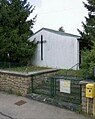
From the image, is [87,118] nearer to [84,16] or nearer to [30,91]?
[30,91]

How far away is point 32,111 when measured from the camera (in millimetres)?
9109

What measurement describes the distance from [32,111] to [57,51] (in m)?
8.52

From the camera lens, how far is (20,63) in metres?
17.6

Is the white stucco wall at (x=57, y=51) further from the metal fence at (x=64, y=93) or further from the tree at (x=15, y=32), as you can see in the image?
the metal fence at (x=64, y=93)

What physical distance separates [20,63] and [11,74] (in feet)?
16.9

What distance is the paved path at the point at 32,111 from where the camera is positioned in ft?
27.5

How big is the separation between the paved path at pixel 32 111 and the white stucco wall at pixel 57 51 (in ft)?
20.9

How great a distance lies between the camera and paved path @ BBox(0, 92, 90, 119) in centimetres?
839

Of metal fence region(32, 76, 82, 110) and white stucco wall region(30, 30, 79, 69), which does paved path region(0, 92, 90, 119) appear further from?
white stucco wall region(30, 30, 79, 69)

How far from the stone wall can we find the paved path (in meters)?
1.00

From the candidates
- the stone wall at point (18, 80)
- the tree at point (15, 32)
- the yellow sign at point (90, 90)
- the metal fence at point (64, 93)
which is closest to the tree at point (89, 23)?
the tree at point (15, 32)

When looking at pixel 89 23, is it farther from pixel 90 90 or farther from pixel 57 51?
pixel 90 90

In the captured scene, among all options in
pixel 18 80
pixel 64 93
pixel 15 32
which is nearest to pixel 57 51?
pixel 15 32

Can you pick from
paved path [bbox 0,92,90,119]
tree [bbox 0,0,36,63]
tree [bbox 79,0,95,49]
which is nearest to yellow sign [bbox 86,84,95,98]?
paved path [bbox 0,92,90,119]
